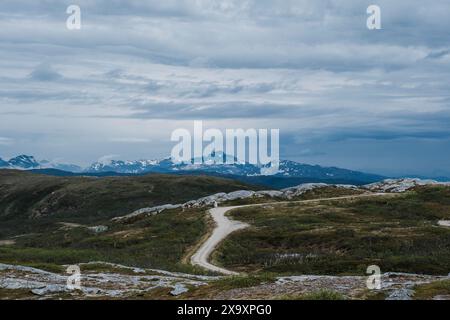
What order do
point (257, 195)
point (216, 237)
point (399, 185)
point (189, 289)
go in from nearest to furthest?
point (189, 289) < point (216, 237) < point (257, 195) < point (399, 185)

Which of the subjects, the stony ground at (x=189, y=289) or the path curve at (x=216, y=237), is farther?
the path curve at (x=216, y=237)

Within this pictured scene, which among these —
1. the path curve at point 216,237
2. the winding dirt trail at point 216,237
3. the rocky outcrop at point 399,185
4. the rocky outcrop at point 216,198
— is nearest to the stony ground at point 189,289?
the winding dirt trail at point 216,237

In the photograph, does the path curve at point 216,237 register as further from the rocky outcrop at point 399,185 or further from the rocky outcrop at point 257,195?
the rocky outcrop at point 399,185

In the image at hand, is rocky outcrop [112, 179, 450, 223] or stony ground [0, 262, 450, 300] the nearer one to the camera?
stony ground [0, 262, 450, 300]

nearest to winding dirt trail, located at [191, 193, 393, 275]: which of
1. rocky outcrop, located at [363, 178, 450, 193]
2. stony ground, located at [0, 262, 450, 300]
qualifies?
stony ground, located at [0, 262, 450, 300]

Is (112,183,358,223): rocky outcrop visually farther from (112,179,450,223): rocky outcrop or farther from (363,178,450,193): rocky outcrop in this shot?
(363,178,450,193): rocky outcrop

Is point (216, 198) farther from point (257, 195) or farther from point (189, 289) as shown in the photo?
point (189, 289)

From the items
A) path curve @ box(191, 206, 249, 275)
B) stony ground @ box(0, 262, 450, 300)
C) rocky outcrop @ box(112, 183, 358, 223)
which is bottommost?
rocky outcrop @ box(112, 183, 358, 223)

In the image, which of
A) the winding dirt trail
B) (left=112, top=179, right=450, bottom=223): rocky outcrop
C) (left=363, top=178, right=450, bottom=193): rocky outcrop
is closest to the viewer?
the winding dirt trail

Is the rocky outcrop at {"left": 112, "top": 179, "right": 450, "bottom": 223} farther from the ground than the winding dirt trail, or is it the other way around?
the winding dirt trail

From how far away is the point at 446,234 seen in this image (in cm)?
6888

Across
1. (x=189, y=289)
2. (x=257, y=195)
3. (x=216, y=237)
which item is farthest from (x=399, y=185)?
(x=189, y=289)
